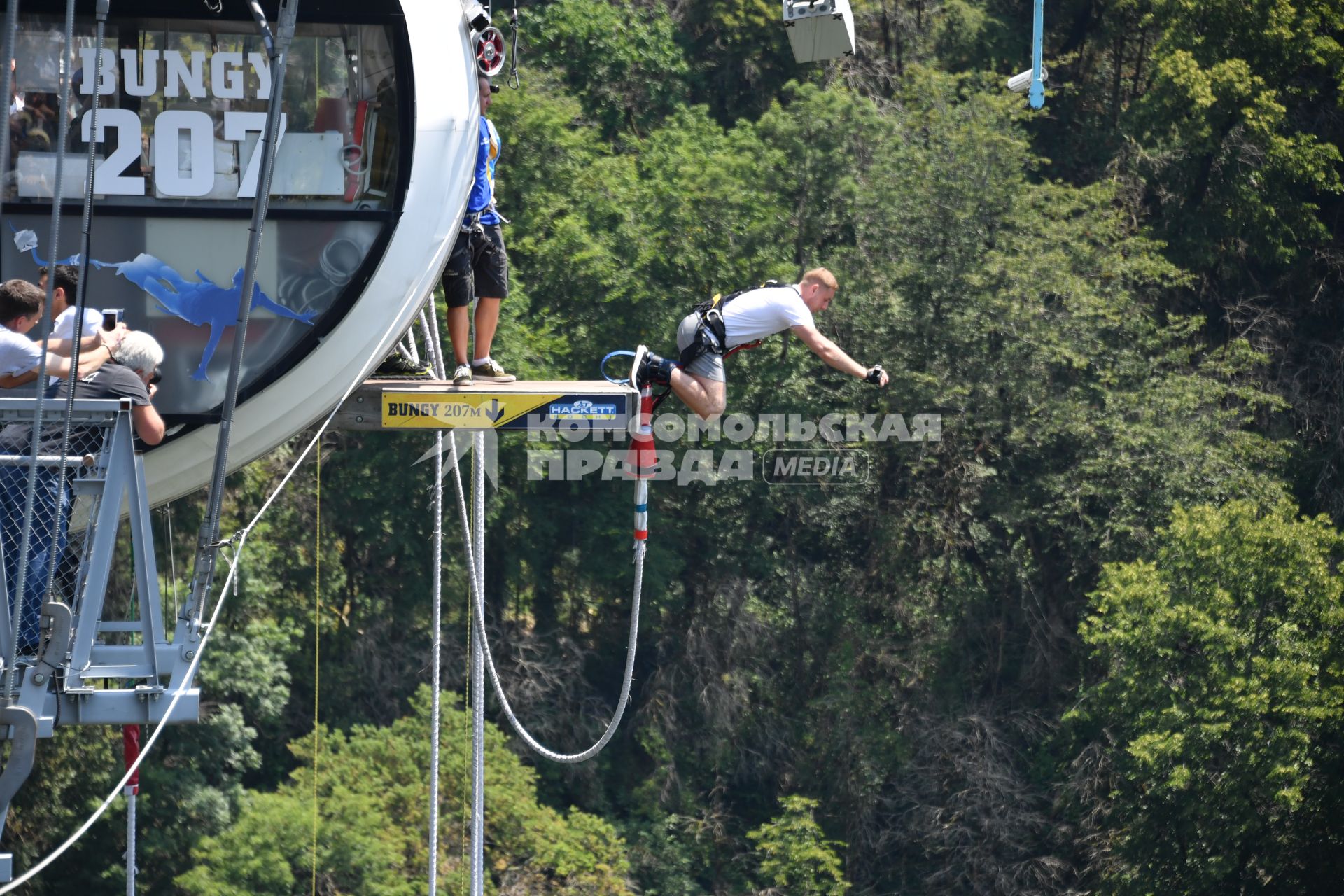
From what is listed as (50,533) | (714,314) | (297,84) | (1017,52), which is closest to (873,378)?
(714,314)

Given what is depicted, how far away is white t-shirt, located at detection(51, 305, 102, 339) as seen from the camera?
24.3 feet

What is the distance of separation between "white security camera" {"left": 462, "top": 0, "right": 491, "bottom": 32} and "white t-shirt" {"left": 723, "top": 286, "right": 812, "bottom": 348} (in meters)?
2.08

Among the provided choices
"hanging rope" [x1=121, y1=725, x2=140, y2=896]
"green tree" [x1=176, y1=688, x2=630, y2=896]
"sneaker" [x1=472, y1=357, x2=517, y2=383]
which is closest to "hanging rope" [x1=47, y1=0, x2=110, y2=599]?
"hanging rope" [x1=121, y1=725, x2=140, y2=896]

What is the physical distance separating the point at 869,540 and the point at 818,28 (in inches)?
674

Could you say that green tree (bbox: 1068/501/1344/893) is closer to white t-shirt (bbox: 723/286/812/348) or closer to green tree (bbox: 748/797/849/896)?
green tree (bbox: 748/797/849/896)

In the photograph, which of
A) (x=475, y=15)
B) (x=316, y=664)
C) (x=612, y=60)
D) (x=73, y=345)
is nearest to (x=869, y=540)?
(x=612, y=60)

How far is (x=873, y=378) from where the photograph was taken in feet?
30.6

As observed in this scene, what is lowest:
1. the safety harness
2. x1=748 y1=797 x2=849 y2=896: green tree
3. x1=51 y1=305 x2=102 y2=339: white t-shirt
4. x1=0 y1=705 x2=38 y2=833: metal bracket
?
x1=748 y1=797 x2=849 y2=896: green tree

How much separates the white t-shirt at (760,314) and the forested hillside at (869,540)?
48.3 ft

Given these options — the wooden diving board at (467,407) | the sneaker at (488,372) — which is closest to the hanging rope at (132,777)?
the wooden diving board at (467,407)

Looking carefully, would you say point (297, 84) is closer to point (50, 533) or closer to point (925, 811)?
point (50, 533)

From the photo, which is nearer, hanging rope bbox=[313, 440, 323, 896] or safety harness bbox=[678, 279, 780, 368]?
safety harness bbox=[678, 279, 780, 368]

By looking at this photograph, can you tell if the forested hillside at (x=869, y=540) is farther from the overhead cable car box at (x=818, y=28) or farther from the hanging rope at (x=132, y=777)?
the hanging rope at (x=132, y=777)

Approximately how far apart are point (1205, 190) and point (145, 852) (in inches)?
720
